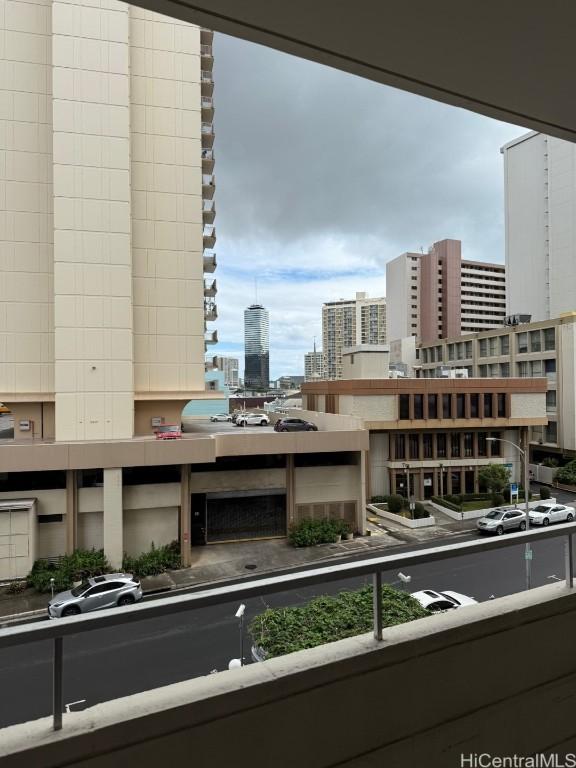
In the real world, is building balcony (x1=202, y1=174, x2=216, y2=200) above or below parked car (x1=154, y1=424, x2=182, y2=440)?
above

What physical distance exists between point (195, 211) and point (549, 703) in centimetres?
1423

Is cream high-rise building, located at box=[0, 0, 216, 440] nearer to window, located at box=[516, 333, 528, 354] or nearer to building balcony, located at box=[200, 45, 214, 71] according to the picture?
building balcony, located at box=[200, 45, 214, 71]

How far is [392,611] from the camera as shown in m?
1.89

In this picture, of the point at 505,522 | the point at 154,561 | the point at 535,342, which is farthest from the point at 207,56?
the point at 535,342

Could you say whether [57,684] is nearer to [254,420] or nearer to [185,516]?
[185,516]

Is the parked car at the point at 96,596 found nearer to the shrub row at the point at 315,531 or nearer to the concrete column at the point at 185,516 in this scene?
the concrete column at the point at 185,516

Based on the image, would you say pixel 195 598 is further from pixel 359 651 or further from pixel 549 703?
pixel 549 703

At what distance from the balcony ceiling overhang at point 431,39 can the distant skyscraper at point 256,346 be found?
9795 centimetres

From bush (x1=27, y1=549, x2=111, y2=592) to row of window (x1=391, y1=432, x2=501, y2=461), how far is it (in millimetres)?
11525

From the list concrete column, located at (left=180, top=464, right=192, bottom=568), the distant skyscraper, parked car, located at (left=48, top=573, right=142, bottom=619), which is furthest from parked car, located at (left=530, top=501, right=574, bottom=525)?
the distant skyscraper

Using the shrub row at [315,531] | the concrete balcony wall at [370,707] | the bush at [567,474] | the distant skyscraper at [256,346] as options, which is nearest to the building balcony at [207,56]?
the shrub row at [315,531]

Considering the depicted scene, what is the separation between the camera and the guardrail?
3.65 feet

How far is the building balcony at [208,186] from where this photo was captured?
16766mm

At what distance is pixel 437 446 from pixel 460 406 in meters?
1.83
